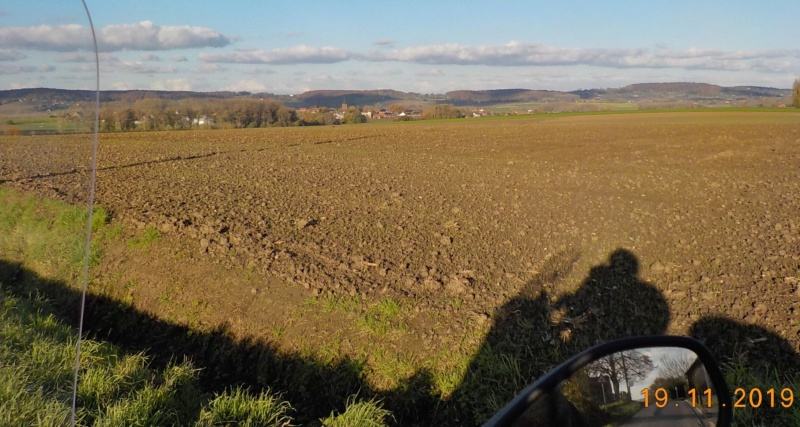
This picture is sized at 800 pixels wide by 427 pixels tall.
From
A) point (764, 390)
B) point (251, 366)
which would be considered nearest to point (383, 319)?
point (251, 366)

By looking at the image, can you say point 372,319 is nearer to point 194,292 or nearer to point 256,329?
point 256,329

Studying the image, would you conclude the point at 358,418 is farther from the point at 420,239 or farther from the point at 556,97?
the point at 556,97

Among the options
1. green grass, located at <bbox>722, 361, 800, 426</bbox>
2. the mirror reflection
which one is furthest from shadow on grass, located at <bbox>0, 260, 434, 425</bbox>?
the mirror reflection

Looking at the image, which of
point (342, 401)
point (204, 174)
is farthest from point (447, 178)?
point (342, 401)

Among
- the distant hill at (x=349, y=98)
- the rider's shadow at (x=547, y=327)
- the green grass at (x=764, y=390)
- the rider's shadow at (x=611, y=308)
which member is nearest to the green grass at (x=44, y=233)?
the rider's shadow at (x=547, y=327)

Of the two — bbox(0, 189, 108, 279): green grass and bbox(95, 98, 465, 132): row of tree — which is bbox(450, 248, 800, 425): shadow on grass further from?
bbox(95, 98, 465, 132): row of tree

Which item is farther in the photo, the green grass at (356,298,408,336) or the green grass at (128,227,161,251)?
the green grass at (128,227,161,251)

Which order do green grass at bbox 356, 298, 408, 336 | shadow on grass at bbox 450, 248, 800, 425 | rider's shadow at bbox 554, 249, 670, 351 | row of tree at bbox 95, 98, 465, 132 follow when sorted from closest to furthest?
shadow on grass at bbox 450, 248, 800, 425 < rider's shadow at bbox 554, 249, 670, 351 < green grass at bbox 356, 298, 408, 336 < row of tree at bbox 95, 98, 465, 132
